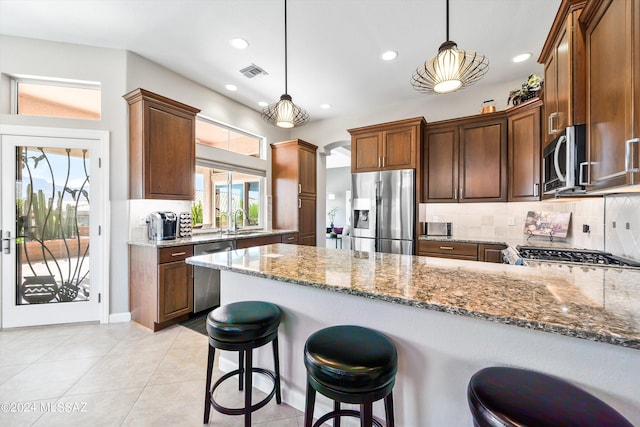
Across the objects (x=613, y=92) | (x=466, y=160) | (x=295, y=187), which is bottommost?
(x=295, y=187)

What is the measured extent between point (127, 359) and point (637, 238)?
4011mm

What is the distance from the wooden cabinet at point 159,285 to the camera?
2.75 meters

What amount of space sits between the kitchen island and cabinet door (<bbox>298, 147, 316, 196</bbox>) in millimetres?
3179

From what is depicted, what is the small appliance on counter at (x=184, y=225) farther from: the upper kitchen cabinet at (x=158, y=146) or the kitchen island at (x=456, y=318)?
the kitchen island at (x=456, y=318)

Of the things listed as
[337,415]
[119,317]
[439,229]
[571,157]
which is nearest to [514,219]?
[439,229]

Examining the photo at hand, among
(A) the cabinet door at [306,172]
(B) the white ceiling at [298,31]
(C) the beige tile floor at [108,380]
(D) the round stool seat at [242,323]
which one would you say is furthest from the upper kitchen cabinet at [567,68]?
(A) the cabinet door at [306,172]

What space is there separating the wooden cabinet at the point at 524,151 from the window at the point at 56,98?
194 inches

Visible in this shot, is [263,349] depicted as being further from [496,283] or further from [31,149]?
[31,149]

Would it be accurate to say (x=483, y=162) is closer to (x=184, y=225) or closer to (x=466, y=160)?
(x=466, y=160)

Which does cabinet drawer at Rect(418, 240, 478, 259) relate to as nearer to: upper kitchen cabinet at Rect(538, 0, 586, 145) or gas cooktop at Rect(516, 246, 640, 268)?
gas cooktop at Rect(516, 246, 640, 268)

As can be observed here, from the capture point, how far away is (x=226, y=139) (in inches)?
171

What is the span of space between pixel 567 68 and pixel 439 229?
2.59 meters

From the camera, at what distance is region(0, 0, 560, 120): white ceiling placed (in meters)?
2.35

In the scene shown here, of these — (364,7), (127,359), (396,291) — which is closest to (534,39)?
(364,7)
